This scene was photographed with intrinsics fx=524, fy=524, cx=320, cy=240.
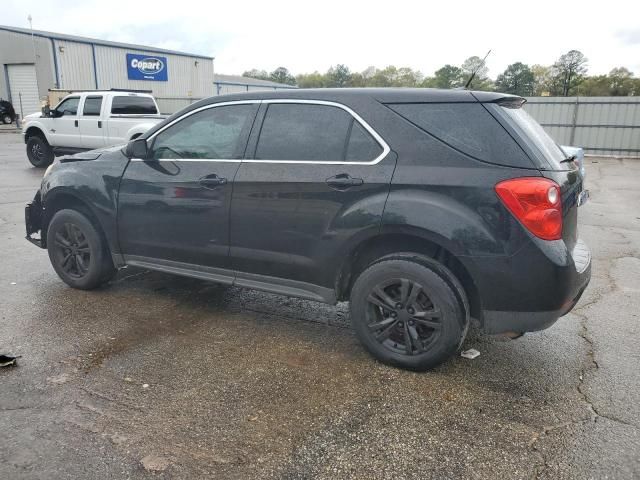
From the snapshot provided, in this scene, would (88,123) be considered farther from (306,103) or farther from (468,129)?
(468,129)

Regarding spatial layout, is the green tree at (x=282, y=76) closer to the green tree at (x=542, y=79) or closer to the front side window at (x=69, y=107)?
the green tree at (x=542, y=79)

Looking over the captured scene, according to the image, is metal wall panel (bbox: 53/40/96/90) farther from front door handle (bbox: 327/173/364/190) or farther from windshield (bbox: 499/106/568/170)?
windshield (bbox: 499/106/568/170)

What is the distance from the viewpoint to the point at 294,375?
3359 millimetres

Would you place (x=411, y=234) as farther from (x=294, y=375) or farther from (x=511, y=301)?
(x=294, y=375)

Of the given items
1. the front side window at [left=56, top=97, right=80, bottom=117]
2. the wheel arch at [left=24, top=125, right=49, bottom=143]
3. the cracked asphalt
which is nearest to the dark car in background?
the wheel arch at [left=24, top=125, right=49, bottom=143]

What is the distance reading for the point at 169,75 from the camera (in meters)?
36.4

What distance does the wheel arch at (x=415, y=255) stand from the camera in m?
3.23

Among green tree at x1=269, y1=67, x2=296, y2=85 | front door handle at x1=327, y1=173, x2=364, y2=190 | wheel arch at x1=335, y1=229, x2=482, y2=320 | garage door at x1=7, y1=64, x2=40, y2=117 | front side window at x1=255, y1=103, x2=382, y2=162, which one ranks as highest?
green tree at x1=269, y1=67, x2=296, y2=85

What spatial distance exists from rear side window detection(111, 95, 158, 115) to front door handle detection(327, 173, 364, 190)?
11.1m

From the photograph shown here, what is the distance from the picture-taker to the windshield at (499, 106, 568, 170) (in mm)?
3172

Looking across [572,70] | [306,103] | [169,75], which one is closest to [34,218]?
[306,103]

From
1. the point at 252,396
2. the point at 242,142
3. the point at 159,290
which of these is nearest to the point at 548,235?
the point at 252,396

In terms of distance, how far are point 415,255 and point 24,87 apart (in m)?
33.8

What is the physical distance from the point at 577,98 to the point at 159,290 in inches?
726
